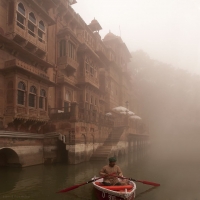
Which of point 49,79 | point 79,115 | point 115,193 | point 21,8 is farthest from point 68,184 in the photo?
point 21,8

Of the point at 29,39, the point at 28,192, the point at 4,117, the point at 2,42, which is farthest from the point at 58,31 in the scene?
the point at 28,192

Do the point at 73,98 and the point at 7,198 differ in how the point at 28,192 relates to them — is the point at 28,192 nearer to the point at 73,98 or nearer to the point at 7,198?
the point at 7,198

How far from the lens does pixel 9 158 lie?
19.4 metres

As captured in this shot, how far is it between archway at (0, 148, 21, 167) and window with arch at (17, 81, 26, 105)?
395 cm

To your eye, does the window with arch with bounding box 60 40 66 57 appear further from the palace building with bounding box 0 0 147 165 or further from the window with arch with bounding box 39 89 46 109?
the window with arch with bounding box 39 89 46 109

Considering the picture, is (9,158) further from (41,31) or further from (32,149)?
(41,31)

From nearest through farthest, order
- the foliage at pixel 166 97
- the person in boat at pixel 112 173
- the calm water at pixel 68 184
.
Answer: the person in boat at pixel 112 173
the calm water at pixel 68 184
the foliage at pixel 166 97

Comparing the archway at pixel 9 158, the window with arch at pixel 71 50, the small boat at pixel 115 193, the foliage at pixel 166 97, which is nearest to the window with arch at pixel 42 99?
the archway at pixel 9 158

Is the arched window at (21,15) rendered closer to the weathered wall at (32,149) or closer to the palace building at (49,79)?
the palace building at (49,79)

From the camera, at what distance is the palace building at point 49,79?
18.5m

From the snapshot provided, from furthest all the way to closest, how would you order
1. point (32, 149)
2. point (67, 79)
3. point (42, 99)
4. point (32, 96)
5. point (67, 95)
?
point (67, 95) → point (67, 79) → point (42, 99) → point (32, 149) → point (32, 96)

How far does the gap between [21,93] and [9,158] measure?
5.63 meters

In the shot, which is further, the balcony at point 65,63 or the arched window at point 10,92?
the balcony at point 65,63

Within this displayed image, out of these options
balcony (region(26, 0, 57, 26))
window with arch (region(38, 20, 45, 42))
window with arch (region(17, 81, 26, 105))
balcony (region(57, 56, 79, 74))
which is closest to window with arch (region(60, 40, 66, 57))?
balcony (region(57, 56, 79, 74))
